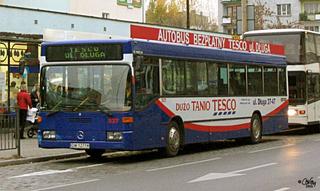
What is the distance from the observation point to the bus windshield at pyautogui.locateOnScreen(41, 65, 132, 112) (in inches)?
578

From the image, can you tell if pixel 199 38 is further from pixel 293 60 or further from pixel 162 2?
pixel 162 2

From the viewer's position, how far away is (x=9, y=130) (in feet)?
53.4

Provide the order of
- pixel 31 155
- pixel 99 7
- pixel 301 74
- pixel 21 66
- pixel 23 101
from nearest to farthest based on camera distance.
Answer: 1. pixel 31 155
2. pixel 23 101
3. pixel 21 66
4. pixel 301 74
5. pixel 99 7

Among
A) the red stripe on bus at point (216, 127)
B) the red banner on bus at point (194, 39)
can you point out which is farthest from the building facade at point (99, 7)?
the red stripe on bus at point (216, 127)

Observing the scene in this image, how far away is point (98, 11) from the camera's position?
39656 millimetres

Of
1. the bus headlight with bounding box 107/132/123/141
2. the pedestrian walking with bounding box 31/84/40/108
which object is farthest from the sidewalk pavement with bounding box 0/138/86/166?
the pedestrian walking with bounding box 31/84/40/108

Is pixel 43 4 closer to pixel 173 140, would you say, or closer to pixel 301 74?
pixel 301 74

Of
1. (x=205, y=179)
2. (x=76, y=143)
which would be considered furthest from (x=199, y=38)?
(x=205, y=179)

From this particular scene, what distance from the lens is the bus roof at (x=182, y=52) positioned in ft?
48.8

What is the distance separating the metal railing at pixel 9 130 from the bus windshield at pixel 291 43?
12.2 meters

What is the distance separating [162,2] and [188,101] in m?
67.9

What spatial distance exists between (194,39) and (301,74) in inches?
328

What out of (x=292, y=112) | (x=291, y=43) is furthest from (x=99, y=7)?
(x=292, y=112)

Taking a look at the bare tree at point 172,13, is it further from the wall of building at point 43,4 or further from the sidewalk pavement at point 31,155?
the sidewalk pavement at point 31,155
